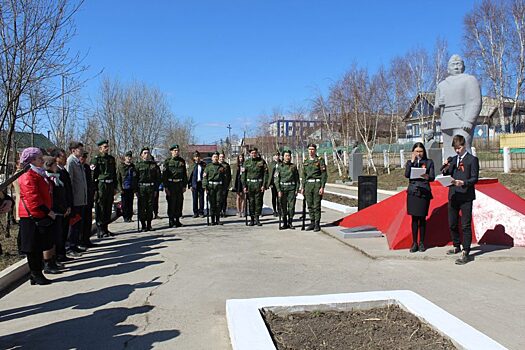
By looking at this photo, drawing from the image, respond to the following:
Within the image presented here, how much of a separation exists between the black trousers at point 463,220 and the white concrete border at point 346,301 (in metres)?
2.62

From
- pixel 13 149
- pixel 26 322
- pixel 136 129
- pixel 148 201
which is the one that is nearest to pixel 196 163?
pixel 148 201

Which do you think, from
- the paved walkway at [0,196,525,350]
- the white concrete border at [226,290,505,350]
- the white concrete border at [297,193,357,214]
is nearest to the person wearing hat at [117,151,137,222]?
the paved walkway at [0,196,525,350]

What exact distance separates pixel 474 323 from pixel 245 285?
2.71 metres

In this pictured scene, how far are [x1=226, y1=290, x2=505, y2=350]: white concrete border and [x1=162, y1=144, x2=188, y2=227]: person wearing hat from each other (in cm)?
702

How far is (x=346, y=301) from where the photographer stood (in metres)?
4.28

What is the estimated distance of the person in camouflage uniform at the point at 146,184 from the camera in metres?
10.4

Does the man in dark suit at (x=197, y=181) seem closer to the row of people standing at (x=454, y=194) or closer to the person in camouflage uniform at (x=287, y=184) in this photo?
the person in camouflage uniform at (x=287, y=184)

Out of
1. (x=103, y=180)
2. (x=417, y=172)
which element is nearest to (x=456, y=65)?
(x=417, y=172)

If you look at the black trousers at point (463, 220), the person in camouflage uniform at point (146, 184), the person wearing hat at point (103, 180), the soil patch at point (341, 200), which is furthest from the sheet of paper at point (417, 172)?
the soil patch at point (341, 200)

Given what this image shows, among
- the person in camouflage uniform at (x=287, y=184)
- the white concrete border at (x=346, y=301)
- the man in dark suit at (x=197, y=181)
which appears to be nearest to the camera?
the white concrete border at (x=346, y=301)

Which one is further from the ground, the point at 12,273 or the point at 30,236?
the point at 30,236

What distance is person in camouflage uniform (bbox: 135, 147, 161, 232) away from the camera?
10391 millimetres

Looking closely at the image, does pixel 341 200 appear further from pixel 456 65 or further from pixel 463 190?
pixel 463 190

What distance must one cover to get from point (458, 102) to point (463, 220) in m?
3.36
